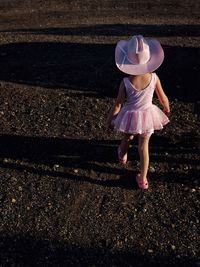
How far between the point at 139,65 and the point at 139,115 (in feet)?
2.12

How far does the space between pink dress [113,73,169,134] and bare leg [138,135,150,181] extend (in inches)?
5.6

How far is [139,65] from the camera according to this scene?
4.78 meters

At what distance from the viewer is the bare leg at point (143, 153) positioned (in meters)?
5.31

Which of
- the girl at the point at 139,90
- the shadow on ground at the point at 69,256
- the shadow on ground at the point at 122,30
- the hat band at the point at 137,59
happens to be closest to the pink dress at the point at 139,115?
the girl at the point at 139,90

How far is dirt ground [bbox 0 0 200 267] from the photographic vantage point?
4945 millimetres

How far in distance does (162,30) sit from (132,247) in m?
7.12

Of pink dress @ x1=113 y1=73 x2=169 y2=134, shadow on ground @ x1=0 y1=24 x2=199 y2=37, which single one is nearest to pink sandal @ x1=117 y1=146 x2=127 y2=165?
pink dress @ x1=113 y1=73 x2=169 y2=134

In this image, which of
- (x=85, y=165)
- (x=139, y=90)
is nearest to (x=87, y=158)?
(x=85, y=165)

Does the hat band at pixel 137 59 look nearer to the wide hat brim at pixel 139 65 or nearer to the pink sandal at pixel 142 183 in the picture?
the wide hat brim at pixel 139 65

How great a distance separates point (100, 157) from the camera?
621 centimetres

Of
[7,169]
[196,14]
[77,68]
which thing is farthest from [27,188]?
[196,14]

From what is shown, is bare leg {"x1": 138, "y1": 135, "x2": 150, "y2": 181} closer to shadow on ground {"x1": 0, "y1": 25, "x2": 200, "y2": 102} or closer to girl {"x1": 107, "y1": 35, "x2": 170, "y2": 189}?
girl {"x1": 107, "y1": 35, "x2": 170, "y2": 189}

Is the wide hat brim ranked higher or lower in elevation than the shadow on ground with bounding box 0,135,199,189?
higher

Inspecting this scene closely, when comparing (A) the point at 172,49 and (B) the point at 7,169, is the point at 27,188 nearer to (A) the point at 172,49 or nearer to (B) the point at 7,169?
(B) the point at 7,169
